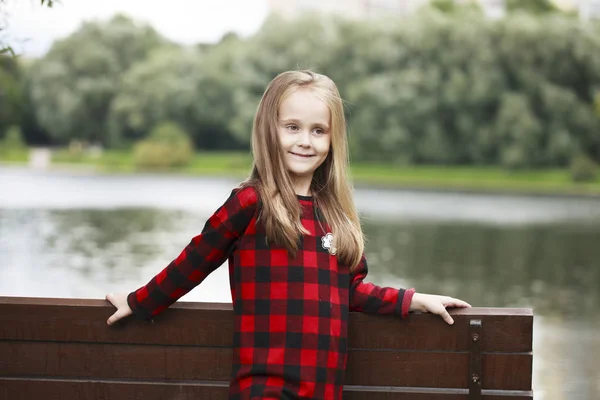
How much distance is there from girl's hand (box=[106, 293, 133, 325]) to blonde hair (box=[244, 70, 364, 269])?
40 centimetres

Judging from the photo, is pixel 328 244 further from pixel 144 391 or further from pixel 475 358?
pixel 144 391

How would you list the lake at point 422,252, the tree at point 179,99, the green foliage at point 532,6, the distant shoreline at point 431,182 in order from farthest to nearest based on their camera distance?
the green foliage at point 532,6 → the tree at point 179,99 → the distant shoreline at point 431,182 → the lake at point 422,252

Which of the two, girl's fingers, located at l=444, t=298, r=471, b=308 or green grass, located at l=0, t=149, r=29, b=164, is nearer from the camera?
girl's fingers, located at l=444, t=298, r=471, b=308

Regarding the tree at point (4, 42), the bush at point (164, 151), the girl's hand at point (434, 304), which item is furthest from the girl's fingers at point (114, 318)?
the bush at point (164, 151)

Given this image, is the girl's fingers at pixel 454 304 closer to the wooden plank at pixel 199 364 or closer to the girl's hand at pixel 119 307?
the wooden plank at pixel 199 364

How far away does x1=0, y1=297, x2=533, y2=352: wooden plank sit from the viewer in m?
2.24

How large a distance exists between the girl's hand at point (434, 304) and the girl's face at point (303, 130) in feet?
1.35

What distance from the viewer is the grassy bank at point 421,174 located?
31859mm

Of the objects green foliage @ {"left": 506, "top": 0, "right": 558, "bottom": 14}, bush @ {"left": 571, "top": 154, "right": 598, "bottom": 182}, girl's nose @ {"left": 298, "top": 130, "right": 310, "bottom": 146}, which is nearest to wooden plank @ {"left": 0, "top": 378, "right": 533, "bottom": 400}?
girl's nose @ {"left": 298, "top": 130, "right": 310, "bottom": 146}

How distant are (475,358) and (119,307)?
862 mm

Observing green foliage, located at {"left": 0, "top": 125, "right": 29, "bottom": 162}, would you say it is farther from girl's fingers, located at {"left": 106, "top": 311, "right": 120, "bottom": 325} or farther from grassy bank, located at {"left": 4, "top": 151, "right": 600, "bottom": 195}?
girl's fingers, located at {"left": 106, "top": 311, "right": 120, "bottom": 325}

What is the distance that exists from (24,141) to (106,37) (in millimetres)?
6721

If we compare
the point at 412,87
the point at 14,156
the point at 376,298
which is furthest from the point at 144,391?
the point at 14,156

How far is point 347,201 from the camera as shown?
92.4 inches
